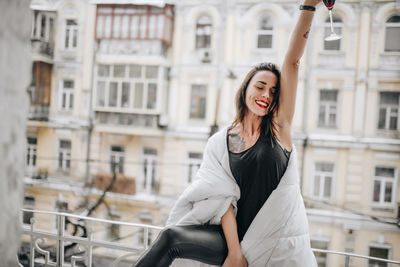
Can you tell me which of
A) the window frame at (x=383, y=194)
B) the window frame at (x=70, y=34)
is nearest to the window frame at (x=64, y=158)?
the window frame at (x=70, y=34)

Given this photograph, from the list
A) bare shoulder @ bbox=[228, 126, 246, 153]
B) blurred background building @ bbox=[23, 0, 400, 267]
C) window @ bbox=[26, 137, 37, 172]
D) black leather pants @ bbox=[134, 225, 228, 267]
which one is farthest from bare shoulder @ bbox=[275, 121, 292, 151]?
Answer: window @ bbox=[26, 137, 37, 172]

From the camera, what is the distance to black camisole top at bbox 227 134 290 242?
847 millimetres

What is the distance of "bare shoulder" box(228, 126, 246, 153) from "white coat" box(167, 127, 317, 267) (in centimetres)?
4

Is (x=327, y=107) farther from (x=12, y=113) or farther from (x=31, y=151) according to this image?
(x=31, y=151)

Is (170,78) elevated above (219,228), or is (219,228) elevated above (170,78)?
(170,78)

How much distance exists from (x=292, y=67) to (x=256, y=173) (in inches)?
12.1

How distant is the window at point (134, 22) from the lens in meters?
4.94

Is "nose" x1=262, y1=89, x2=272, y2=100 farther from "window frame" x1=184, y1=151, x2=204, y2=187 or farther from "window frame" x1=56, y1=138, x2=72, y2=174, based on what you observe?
"window frame" x1=56, y1=138, x2=72, y2=174

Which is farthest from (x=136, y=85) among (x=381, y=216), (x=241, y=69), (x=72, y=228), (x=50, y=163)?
(x=381, y=216)

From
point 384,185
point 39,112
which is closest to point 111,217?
point 39,112

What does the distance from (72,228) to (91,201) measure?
0.55 metres

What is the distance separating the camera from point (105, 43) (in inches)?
210

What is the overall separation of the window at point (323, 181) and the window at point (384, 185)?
60 cm

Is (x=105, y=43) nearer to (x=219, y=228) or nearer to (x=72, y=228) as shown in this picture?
(x=72, y=228)
